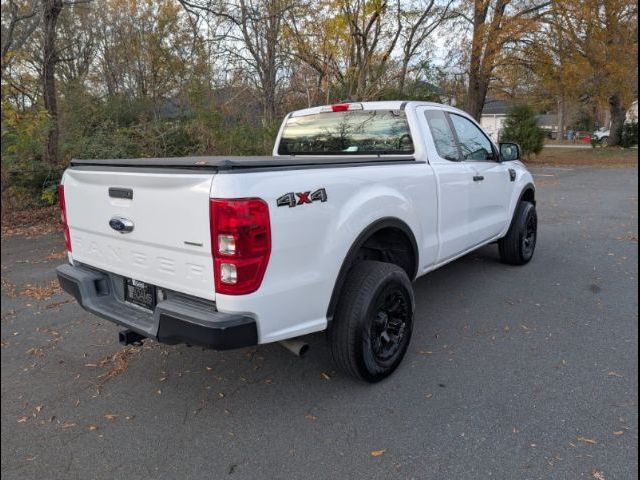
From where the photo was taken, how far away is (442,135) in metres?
4.27

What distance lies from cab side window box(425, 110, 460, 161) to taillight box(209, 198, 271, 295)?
229 centimetres

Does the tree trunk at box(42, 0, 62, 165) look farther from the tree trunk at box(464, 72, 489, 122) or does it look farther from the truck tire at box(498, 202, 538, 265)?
the tree trunk at box(464, 72, 489, 122)

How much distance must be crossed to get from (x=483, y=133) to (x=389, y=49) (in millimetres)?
10027

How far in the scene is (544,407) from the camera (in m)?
2.88

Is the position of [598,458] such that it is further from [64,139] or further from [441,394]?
[64,139]

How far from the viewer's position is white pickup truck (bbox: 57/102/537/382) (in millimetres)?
2369

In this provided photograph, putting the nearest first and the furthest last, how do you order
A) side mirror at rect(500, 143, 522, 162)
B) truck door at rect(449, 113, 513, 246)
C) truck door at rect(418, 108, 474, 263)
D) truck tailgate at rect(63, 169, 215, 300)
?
truck tailgate at rect(63, 169, 215, 300)
truck door at rect(418, 108, 474, 263)
truck door at rect(449, 113, 513, 246)
side mirror at rect(500, 143, 522, 162)

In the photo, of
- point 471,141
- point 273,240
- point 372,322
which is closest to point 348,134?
point 471,141

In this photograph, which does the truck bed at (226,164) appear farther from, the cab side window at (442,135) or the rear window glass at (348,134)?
the cab side window at (442,135)

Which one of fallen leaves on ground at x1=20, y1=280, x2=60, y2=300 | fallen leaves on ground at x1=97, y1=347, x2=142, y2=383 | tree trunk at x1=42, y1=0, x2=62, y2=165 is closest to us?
fallen leaves on ground at x1=97, y1=347, x2=142, y2=383

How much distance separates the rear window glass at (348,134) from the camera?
409 cm

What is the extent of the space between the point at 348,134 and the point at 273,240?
226 cm

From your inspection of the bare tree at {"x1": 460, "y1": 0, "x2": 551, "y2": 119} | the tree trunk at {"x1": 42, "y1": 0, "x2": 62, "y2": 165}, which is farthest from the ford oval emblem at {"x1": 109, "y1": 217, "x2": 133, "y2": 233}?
the bare tree at {"x1": 460, "y1": 0, "x2": 551, "y2": 119}

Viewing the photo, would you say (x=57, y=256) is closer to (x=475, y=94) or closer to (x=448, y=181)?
(x=448, y=181)
